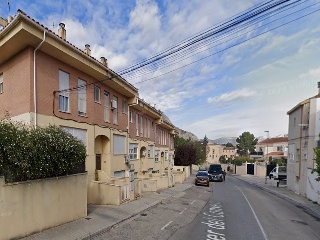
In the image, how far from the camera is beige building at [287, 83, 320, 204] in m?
19.9

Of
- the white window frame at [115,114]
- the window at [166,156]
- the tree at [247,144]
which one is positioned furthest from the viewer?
the tree at [247,144]

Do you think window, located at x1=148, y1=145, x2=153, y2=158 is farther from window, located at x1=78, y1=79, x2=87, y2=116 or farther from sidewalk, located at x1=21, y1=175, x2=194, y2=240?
window, located at x1=78, y1=79, x2=87, y2=116

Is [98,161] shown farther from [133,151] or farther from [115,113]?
[133,151]

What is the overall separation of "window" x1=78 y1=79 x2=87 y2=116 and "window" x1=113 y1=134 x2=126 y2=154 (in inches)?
173

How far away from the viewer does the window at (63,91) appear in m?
12.1

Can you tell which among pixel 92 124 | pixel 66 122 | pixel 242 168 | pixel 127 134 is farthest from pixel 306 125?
pixel 242 168

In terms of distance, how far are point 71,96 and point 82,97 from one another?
1068mm

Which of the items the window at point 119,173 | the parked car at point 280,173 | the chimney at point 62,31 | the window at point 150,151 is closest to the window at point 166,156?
the window at point 150,151

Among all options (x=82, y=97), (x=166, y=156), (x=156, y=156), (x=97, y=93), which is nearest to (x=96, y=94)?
(x=97, y=93)

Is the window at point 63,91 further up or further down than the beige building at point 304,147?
further up

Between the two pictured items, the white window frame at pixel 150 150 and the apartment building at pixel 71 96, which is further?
the white window frame at pixel 150 150

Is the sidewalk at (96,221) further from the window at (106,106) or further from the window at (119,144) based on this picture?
the window at (106,106)

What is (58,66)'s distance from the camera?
11945mm

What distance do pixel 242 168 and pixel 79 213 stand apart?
168 ft
